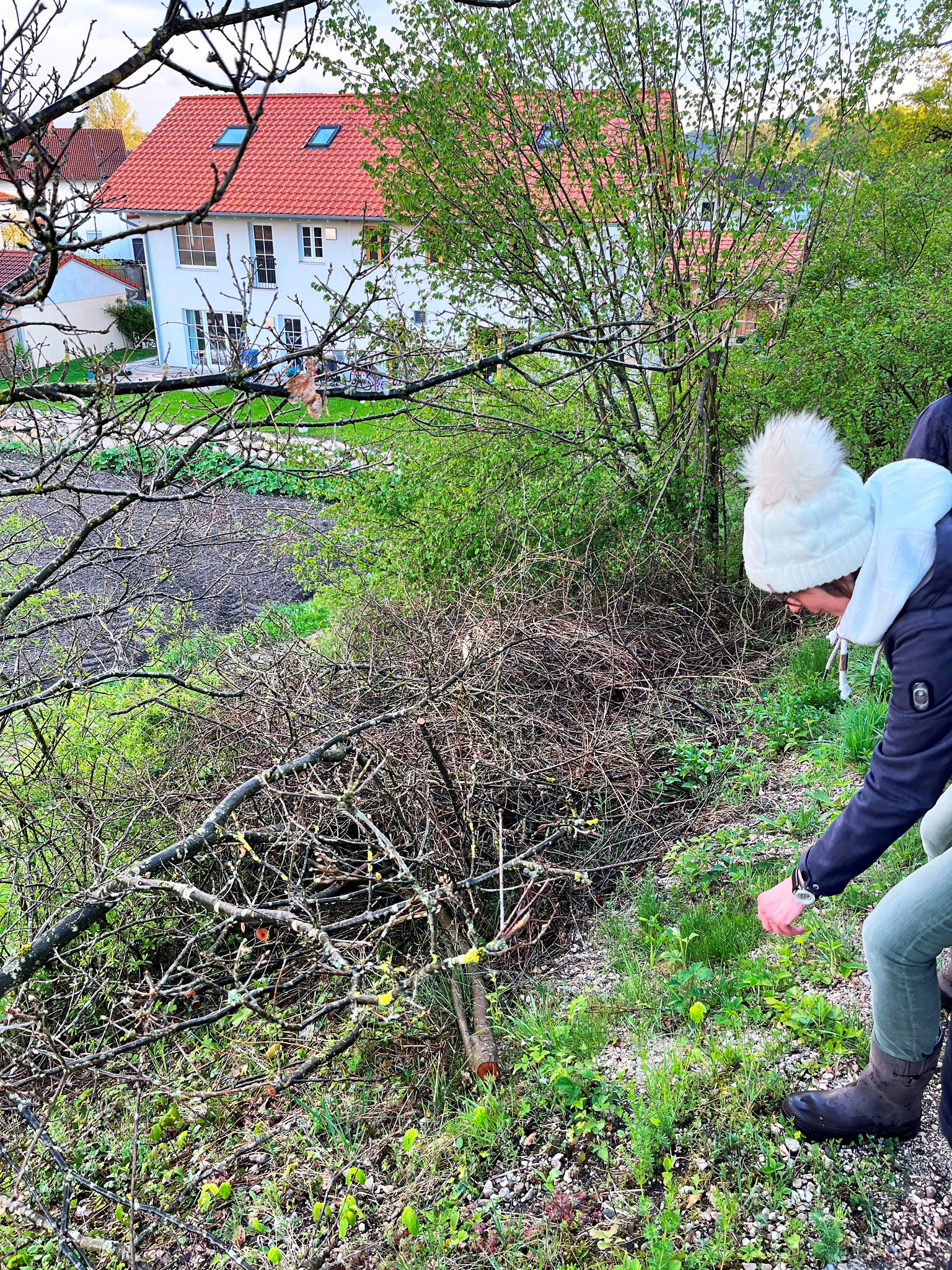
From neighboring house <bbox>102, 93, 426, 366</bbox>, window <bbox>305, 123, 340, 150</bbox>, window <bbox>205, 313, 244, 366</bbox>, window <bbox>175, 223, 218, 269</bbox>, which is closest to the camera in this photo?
window <bbox>205, 313, 244, 366</bbox>

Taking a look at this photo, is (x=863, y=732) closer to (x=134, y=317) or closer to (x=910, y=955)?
(x=910, y=955)

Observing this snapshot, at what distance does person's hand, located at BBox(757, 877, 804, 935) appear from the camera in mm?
2205

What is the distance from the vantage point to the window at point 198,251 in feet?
95.0

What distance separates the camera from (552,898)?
4148 millimetres

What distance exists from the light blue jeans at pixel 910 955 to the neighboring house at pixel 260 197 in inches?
966

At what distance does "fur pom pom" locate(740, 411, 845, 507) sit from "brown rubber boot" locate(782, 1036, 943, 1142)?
4.70ft

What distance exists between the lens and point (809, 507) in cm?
198

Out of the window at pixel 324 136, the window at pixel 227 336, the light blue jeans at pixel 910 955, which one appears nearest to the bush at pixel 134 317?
the window at pixel 324 136

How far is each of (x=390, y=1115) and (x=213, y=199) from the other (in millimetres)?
3010

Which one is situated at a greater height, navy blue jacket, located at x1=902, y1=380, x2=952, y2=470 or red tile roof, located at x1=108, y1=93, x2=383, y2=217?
red tile roof, located at x1=108, y1=93, x2=383, y2=217

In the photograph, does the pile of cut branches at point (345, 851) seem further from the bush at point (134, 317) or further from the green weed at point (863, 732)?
the bush at point (134, 317)

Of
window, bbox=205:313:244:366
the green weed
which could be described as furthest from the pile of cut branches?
window, bbox=205:313:244:366

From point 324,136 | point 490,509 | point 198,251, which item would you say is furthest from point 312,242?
point 490,509

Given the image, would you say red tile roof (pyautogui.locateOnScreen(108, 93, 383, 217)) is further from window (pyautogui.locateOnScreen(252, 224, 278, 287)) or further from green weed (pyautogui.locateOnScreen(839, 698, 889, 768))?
green weed (pyautogui.locateOnScreen(839, 698, 889, 768))
